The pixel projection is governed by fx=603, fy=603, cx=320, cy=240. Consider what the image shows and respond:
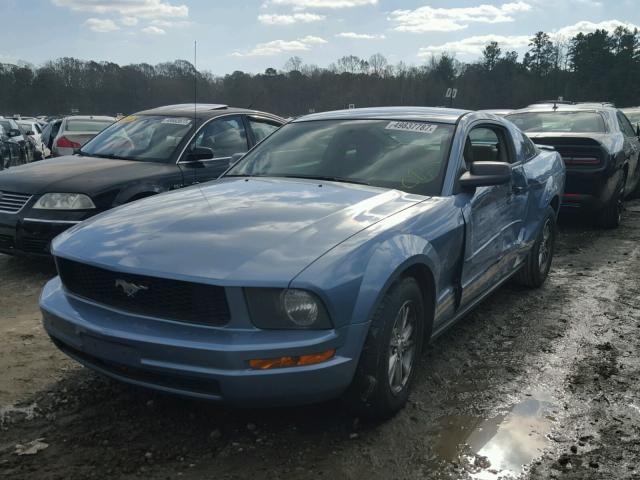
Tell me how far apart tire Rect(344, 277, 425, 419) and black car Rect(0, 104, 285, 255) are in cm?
252

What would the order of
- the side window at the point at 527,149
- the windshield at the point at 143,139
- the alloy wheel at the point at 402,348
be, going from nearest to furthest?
the alloy wheel at the point at 402,348, the side window at the point at 527,149, the windshield at the point at 143,139

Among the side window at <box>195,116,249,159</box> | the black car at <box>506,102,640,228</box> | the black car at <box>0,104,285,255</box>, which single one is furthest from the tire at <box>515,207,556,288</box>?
the side window at <box>195,116,249,159</box>

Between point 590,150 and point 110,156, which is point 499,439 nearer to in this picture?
point 110,156

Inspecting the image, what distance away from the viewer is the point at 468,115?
440cm

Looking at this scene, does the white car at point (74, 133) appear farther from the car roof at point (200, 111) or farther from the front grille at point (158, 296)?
the front grille at point (158, 296)

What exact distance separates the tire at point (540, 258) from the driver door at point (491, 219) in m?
0.64

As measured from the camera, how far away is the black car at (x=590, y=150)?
7949 millimetres

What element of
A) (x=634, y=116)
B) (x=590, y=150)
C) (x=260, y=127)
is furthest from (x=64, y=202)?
(x=634, y=116)

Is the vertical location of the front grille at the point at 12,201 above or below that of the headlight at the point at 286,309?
above

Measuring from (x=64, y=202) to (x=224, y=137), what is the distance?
6.75 ft

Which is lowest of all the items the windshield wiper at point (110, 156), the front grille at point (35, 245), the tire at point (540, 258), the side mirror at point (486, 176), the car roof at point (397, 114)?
the tire at point (540, 258)

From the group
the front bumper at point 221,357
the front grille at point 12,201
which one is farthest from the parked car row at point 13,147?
the front bumper at point 221,357

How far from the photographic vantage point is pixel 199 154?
636 cm

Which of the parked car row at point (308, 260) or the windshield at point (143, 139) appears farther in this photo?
the windshield at point (143, 139)
